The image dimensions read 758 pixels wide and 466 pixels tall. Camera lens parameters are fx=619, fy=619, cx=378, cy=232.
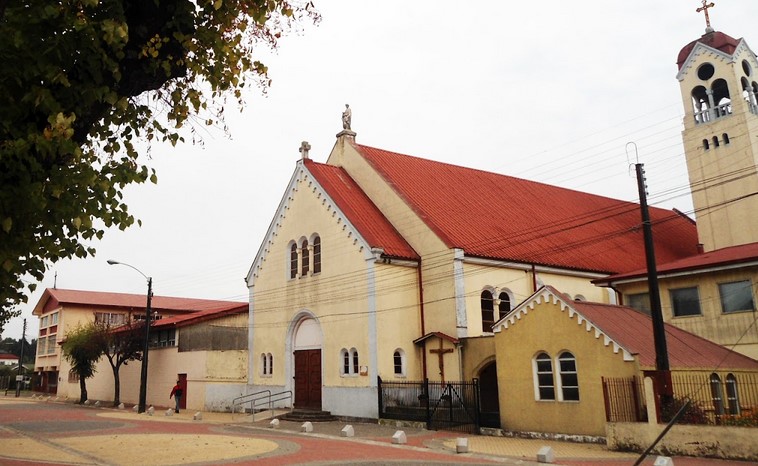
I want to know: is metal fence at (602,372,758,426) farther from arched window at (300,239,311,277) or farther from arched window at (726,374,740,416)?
arched window at (300,239,311,277)

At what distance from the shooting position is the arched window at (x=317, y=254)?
2900cm

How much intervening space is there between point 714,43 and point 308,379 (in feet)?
88.8

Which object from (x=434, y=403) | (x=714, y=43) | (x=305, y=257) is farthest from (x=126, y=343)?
(x=714, y=43)

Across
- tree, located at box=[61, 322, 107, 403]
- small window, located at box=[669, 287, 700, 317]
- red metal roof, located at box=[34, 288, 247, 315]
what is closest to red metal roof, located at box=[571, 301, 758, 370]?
small window, located at box=[669, 287, 700, 317]

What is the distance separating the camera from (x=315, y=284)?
28688 mm

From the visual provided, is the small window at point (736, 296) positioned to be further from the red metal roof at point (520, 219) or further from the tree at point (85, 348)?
the tree at point (85, 348)

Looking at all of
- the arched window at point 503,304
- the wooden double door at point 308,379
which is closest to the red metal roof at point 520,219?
the arched window at point 503,304

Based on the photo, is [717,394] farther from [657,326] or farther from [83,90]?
[83,90]

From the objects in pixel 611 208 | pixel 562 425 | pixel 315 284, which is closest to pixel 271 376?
pixel 315 284

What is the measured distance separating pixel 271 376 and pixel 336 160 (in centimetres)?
1158

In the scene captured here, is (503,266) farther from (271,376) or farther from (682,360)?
(271,376)

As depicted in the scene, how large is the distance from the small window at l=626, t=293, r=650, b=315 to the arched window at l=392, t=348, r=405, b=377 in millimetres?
9470

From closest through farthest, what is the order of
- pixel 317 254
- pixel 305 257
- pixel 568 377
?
1. pixel 568 377
2. pixel 317 254
3. pixel 305 257

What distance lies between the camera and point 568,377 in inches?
714
